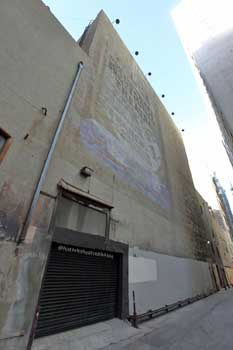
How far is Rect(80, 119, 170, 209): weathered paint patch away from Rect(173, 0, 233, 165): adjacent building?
19.4 feet

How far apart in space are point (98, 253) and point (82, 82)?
609 cm

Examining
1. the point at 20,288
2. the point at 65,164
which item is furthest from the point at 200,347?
the point at 65,164

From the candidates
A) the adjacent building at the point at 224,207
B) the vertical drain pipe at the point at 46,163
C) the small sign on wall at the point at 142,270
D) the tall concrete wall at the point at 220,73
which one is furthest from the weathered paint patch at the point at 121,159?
the adjacent building at the point at 224,207

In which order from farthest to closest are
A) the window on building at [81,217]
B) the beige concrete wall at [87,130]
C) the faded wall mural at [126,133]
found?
the faded wall mural at [126,133] → the window on building at [81,217] → the beige concrete wall at [87,130]

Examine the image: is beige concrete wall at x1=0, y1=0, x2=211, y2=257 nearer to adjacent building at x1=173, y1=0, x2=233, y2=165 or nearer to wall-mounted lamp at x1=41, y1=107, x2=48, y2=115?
wall-mounted lamp at x1=41, y1=107, x2=48, y2=115

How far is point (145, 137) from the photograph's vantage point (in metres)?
10.2

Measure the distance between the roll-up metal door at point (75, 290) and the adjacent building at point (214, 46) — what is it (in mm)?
10471

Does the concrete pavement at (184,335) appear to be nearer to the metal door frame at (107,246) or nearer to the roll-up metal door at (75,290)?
the metal door frame at (107,246)

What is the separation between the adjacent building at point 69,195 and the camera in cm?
353

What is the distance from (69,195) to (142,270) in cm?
384

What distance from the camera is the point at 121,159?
24.5 feet

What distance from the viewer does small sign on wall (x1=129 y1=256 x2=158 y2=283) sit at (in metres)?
5.89

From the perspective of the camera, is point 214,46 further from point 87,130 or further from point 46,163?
point 46,163

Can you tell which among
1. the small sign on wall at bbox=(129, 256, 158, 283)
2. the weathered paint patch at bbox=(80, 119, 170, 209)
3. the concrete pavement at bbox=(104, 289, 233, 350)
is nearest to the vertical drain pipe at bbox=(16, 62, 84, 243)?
the weathered paint patch at bbox=(80, 119, 170, 209)
